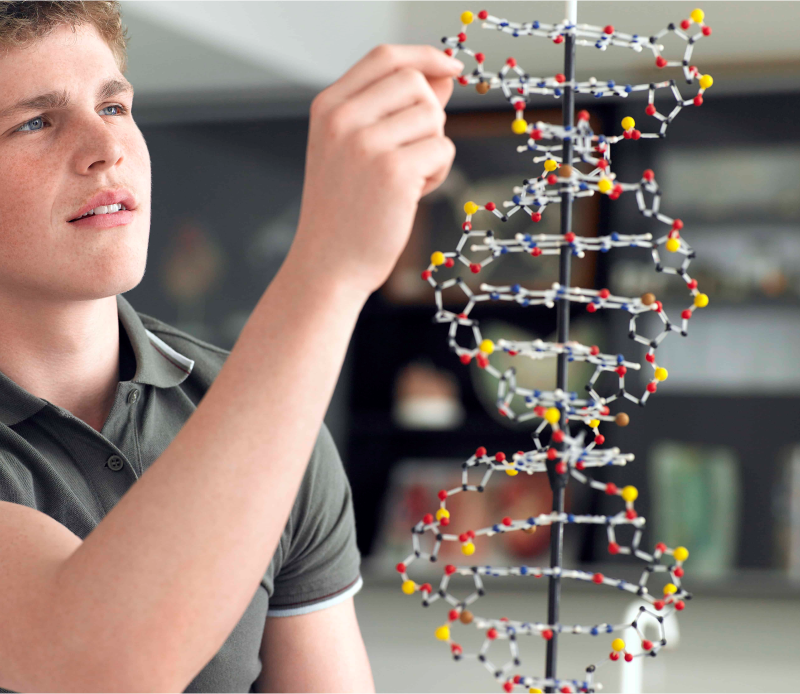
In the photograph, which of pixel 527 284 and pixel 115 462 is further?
pixel 527 284

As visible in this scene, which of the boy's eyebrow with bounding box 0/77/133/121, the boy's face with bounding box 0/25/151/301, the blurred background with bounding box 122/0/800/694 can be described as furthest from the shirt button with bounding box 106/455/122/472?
the blurred background with bounding box 122/0/800/694

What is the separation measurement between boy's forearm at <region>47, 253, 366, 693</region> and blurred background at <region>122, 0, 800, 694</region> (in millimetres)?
2048

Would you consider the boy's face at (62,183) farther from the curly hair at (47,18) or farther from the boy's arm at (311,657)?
the boy's arm at (311,657)

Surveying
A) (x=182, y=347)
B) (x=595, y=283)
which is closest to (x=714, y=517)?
(x=595, y=283)

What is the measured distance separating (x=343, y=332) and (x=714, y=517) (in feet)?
8.89

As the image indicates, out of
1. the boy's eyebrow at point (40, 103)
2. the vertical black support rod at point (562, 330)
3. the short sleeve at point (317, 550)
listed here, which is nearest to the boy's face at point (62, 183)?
the boy's eyebrow at point (40, 103)

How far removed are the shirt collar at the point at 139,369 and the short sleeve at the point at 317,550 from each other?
178 millimetres

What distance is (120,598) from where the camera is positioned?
493 mm

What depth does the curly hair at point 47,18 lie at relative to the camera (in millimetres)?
795

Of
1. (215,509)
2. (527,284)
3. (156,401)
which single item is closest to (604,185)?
(215,509)

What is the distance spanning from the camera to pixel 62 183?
784 mm

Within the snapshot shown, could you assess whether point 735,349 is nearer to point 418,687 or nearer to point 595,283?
point 595,283

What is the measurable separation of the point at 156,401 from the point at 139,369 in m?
0.04

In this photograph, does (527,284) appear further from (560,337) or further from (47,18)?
(560,337)
